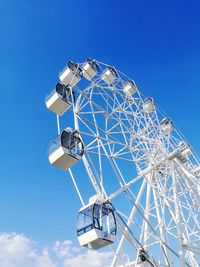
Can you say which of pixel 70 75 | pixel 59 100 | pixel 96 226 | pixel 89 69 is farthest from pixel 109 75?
pixel 96 226

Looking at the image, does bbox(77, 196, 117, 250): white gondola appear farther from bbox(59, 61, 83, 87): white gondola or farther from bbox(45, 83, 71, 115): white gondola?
bbox(59, 61, 83, 87): white gondola

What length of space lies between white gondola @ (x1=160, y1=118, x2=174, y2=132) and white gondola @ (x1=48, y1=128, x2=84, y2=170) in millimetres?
7006

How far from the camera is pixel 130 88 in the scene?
15.3 metres

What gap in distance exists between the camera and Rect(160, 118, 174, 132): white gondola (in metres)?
15.7

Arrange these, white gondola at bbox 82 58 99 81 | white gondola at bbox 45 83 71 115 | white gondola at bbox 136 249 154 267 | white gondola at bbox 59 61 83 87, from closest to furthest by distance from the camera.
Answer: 1. white gondola at bbox 136 249 154 267
2. white gondola at bbox 45 83 71 115
3. white gondola at bbox 59 61 83 87
4. white gondola at bbox 82 58 99 81

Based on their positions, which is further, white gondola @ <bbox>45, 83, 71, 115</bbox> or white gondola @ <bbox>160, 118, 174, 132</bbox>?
white gondola @ <bbox>160, 118, 174, 132</bbox>

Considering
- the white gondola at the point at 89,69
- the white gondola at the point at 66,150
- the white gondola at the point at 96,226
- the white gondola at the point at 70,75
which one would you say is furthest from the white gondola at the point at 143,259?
the white gondola at the point at 89,69

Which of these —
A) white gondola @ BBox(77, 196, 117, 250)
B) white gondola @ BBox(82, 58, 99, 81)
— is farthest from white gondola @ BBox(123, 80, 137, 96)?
white gondola @ BBox(77, 196, 117, 250)

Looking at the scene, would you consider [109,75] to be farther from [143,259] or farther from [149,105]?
[143,259]

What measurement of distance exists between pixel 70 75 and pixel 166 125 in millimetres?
6271

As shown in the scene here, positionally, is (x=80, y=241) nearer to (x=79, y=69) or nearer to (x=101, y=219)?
(x=101, y=219)

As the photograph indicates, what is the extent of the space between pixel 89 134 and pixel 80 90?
2.28m

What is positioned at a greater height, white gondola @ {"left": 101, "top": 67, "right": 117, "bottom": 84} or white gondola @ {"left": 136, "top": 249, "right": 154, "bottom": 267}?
white gondola @ {"left": 101, "top": 67, "right": 117, "bottom": 84}

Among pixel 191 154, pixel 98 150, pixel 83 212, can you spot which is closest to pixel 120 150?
pixel 98 150
